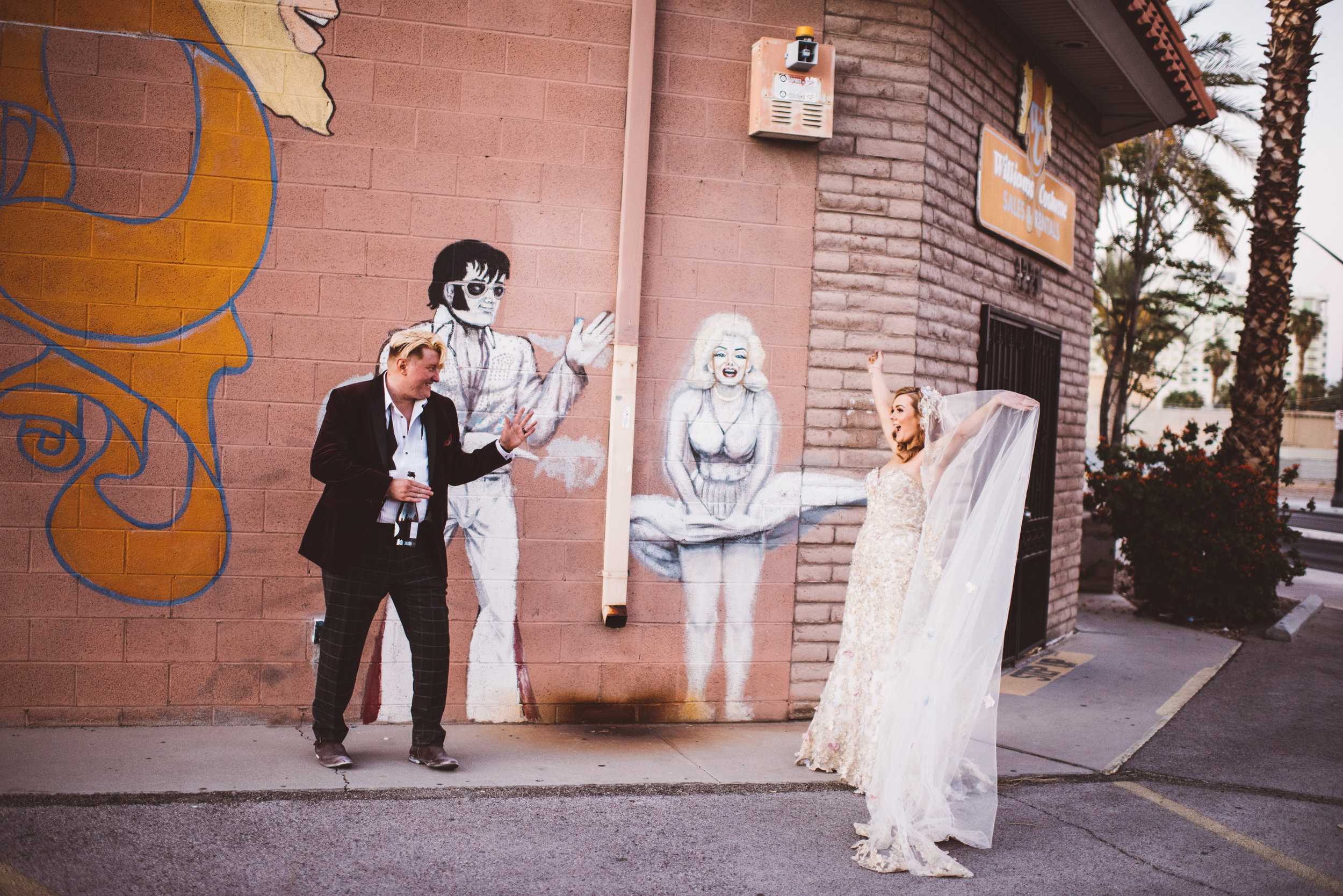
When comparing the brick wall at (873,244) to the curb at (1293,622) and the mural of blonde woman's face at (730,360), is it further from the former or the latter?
the curb at (1293,622)

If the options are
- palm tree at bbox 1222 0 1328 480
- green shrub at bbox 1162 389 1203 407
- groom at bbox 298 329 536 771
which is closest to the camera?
groom at bbox 298 329 536 771

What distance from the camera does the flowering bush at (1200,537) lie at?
362 inches

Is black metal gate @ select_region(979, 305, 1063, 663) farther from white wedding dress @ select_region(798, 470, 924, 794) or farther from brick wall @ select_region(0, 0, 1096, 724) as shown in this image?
white wedding dress @ select_region(798, 470, 924, 794)

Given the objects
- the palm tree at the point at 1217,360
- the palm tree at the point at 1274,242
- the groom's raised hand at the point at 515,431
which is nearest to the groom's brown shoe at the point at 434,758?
the groom's raised hand at the point at 515,431

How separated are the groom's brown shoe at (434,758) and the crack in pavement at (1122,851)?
2.54m

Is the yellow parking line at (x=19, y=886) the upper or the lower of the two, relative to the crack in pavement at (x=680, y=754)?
upper

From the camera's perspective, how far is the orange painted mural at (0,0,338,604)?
185 inches

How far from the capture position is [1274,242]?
36.1 feet

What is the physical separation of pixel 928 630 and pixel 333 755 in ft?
8.56

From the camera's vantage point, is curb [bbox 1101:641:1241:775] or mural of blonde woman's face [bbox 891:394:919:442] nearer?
mural of blonde woman's face [bbox 891:394:919:442]

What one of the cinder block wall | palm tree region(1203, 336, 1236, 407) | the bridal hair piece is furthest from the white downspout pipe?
palm tree region(1203, 336, 1236, 407)

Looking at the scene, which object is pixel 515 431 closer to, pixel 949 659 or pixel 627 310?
pixel 627 310

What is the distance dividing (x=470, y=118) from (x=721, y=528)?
8.20ft

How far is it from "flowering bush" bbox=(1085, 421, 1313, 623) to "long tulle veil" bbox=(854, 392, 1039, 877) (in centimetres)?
593
